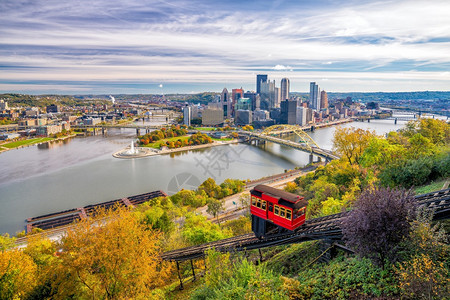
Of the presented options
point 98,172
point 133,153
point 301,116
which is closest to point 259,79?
point 301,116

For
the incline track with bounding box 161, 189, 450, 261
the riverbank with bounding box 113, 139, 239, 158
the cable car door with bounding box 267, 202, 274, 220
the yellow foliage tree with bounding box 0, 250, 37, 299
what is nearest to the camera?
the incline track with bounding box 161, 189, 450, 261

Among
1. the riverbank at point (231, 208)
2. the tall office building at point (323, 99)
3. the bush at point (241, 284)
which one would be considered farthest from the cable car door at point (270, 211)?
the tall office building at point (323, 99)

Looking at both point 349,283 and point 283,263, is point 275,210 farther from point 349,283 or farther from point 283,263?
point 349,283

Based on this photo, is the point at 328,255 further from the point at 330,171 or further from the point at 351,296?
the point at 330,171

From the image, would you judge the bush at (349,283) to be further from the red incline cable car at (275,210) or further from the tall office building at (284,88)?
the tall office building at (284,88)

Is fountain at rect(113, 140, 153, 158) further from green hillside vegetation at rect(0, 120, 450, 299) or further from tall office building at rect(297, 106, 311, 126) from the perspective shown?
tall office building at rect(297, 106, 311, 126)

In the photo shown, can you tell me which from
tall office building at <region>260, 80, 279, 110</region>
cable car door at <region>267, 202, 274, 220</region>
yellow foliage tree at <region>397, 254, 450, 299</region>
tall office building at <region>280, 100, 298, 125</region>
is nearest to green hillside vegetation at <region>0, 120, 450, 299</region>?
yellow foliage tree at <region>397, 254, 450, 299</region>

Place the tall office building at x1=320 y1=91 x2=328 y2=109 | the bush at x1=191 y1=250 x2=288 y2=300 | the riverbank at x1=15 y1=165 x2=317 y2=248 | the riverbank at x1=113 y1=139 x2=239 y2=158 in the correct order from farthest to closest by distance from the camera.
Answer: the tall office building at x1=320 y1=91 x2=328 y2=109
the riverbank at x1=113 y1=139 x2=239 y2=158
the riverbank at x1=15 y1=165 x2=317 y2=248
the bush at x1=191 y1=250 x2=288 y2=300
